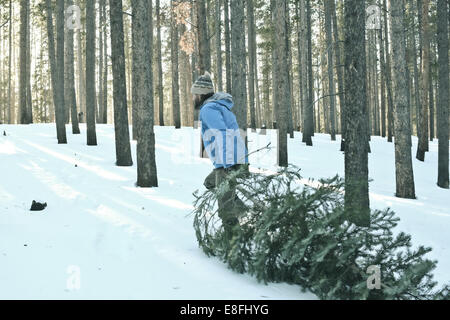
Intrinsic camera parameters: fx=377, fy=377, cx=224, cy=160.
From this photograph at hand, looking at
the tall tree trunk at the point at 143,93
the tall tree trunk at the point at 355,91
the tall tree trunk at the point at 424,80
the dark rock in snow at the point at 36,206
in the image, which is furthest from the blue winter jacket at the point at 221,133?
the tall tree trunk at the point at 424,80

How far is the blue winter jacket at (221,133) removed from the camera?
4.21m

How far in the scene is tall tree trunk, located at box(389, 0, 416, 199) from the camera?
9648 millimetres

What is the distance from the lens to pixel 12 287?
10.9 feet

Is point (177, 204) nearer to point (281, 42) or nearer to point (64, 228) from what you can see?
point (64, 228)

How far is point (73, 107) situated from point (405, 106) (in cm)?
1253

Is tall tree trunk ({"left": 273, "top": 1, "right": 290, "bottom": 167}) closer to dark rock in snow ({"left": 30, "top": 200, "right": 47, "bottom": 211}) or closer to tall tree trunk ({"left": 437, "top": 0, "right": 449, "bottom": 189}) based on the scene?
tall tree trunk ({"left": 437, "top": 0, "right": 449, "bottom": 189})

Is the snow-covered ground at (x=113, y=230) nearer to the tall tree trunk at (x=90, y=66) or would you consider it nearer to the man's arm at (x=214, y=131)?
the man's arm at (x=214, y=131)

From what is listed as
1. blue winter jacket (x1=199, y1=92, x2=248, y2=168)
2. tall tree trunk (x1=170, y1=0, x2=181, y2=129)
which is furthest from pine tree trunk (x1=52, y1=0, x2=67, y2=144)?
blue winter jacket (x1=199, y1=92, x2=248, y2=168)

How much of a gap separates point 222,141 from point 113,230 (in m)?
2.10

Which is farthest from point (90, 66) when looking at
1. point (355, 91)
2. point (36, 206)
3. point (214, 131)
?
point (214, 131)

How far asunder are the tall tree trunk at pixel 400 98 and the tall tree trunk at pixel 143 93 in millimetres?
6246

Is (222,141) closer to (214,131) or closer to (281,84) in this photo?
(214,131)
